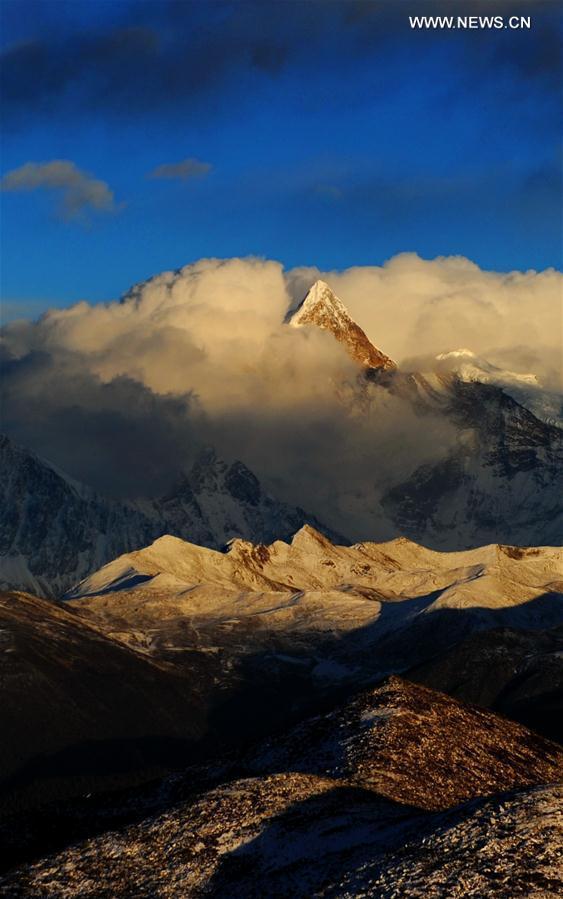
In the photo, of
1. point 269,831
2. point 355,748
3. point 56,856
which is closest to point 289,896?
point 269,831

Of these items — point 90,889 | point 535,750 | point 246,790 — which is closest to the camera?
point 90,889

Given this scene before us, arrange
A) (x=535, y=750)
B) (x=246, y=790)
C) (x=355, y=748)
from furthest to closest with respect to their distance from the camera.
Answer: (x=535, y=750), (x=355, y=748), (x=246, y=790)

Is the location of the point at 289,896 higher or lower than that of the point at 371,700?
lower

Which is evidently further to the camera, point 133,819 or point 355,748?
point 355,748

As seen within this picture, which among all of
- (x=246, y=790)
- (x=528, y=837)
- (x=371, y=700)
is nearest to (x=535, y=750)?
(x=371, y=700)

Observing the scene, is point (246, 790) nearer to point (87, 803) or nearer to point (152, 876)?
point (152, 876)

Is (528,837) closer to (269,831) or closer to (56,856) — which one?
(269,831)
